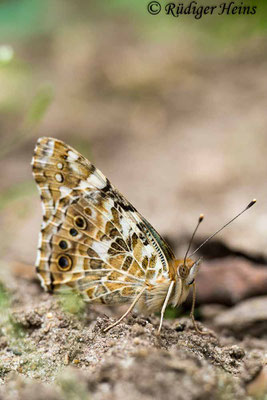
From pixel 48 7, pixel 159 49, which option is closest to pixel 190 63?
pixel 159 49

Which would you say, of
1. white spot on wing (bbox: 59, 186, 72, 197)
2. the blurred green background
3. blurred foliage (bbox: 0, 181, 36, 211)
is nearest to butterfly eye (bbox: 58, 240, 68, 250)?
white spot on wing (bbox: 59, 186, 72, 197)

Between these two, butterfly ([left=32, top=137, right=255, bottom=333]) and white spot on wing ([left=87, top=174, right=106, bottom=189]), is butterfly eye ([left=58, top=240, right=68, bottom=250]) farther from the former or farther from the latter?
white spot on wing ([left=87, top=174, right=106, bottom=189])

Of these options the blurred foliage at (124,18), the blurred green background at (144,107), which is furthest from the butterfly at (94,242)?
the blurred foliage at (124,18)

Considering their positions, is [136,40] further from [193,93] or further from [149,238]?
[149,238]

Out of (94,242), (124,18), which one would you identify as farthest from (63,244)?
(124,18)

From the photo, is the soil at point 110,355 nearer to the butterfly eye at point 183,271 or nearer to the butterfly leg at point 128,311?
the butterfly leg at point 128,311

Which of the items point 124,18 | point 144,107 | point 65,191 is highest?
point 124,18

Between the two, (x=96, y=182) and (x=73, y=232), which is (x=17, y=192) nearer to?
(x=73, y=232)
